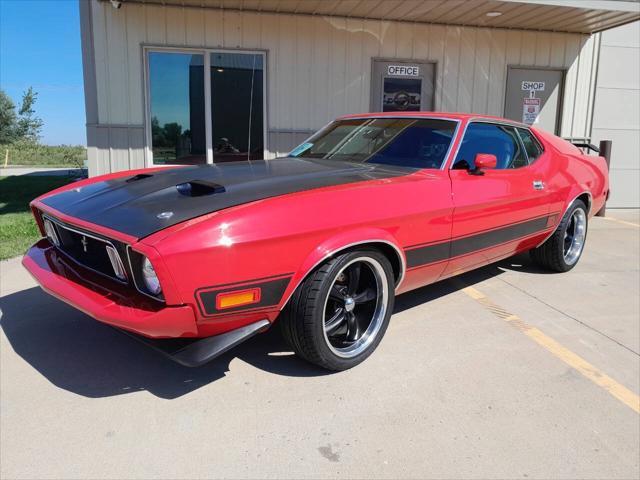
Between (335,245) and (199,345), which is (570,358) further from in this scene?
(199,345)

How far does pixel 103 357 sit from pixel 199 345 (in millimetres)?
1062

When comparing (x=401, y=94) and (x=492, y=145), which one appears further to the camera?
(x=401, y=94)

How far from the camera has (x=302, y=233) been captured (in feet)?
8.65

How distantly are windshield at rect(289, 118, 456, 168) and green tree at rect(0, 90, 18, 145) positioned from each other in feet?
106

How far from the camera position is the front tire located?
8.93 ft

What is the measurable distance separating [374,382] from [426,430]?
488 millimetres

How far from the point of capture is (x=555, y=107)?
30.1ft

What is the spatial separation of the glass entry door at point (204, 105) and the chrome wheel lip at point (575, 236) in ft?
15.2

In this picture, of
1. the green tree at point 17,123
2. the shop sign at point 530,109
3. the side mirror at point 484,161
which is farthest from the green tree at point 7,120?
the side mirror at point 484,161

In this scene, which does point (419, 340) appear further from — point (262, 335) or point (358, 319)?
point (262, 335)

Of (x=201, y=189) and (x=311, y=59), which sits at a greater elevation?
(x=311, y=59)

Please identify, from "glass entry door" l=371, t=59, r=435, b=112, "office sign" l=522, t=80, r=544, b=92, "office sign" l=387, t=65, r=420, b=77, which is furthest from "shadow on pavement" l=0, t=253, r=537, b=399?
"office sign" l=522, t=80, r=544, b=92

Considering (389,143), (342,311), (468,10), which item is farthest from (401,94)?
(342,311)

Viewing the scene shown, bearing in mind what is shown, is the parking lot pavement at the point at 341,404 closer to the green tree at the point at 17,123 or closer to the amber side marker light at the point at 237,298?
the amber side marker light at the point at 237,298
